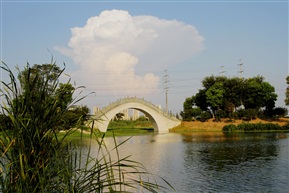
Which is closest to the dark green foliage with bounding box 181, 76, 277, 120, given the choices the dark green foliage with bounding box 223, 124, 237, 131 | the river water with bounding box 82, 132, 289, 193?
the dark green foliage with bounding box 223, 124, 237, 131

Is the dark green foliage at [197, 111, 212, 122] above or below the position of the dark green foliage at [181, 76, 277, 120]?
below

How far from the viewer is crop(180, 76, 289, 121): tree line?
45459 mm

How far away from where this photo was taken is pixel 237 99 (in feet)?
155

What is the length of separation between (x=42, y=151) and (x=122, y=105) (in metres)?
40.9

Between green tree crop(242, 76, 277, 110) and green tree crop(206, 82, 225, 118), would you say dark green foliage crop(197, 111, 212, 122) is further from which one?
green tree crop(242, 76, 277, 110)

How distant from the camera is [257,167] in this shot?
1440 cm

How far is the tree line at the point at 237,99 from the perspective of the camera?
45459mm

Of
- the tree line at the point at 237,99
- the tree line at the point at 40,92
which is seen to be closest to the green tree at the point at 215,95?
the tree line at the point at 237,99

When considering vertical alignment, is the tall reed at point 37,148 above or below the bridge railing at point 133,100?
below

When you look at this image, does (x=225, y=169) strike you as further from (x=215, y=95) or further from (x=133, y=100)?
(x=215, y=95)

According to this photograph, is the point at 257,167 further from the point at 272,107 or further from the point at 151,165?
the point at 272,107

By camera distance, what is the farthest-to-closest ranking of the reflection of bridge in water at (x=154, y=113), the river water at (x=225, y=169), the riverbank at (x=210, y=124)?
1. the reflection of bridge in water at (x=154, y=113)
2. the riverbank at (x=210, y=124)
3. the river water at (x=225, y=169)

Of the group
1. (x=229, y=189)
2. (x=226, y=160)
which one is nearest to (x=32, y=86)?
(x=229, y=189)

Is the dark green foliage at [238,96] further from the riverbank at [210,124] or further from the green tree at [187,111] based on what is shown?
the riverbank at [210,124]
